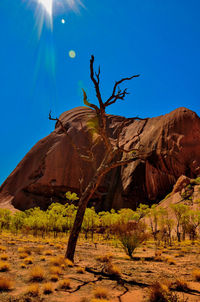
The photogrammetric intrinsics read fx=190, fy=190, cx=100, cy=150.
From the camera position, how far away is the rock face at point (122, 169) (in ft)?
147

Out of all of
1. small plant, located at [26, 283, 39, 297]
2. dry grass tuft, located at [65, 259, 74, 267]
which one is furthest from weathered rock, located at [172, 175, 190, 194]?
small plant, located at [26, 283, 39, 297]

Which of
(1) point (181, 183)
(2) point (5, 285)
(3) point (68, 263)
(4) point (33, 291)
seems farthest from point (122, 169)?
(4) point (33, 291)

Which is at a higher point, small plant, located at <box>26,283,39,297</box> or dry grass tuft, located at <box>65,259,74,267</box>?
small plant, located at <box>26,283,39,297</box>

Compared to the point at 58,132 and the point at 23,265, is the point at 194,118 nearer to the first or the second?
the point at 58,132

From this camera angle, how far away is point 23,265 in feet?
25.8

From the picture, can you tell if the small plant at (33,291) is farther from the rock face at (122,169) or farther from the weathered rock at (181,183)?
the weathered rock at (181,183)

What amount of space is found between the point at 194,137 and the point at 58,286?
1886 inches

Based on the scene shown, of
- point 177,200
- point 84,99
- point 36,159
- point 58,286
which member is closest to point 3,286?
point 58,286

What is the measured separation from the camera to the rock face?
147ft

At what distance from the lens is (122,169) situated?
174ft

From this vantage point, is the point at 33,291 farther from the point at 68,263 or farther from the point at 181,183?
the point at 181,183

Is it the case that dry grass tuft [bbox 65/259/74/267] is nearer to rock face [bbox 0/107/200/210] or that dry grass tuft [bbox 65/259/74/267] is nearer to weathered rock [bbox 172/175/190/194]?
rock face [bbox 0/107/200/210]

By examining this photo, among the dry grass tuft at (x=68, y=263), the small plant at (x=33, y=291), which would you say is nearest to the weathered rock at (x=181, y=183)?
the dry grass tuft at (x=68, y=263)

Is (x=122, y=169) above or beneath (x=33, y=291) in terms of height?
above
